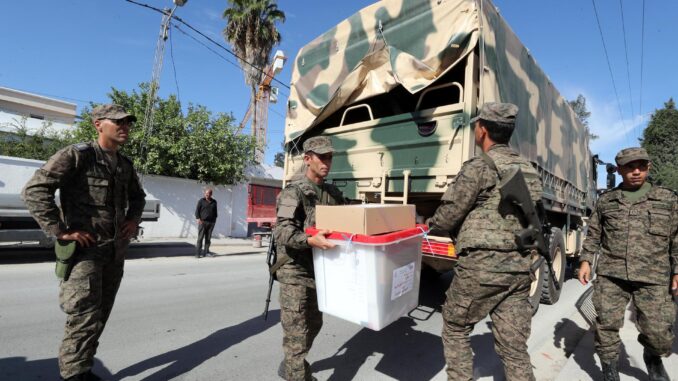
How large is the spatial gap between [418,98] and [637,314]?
293cm

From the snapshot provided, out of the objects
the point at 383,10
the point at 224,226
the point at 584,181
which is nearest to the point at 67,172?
the point at 383,10

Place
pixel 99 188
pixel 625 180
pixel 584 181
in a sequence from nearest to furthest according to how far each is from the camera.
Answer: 1. pixel 99 188
2. pixel 625 180
3. pixel 584 181

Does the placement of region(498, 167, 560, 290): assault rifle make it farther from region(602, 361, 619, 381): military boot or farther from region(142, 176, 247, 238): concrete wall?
region(142, 176, 247, 238): concrete wall

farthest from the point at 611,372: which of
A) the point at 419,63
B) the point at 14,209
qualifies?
the point at 14,209

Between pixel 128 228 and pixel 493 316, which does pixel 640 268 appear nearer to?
pixel 493 316

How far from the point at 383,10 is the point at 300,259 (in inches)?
121

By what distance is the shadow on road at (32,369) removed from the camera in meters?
2.52

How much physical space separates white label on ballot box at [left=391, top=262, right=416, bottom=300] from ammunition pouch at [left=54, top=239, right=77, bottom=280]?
1926 millimetres

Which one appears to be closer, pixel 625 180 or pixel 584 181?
pixel 625 180

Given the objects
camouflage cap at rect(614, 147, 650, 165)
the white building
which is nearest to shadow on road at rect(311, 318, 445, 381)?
camouflage cap at rect(614, 147, 650, 165)

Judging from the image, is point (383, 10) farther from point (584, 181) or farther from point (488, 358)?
point (584, 181)

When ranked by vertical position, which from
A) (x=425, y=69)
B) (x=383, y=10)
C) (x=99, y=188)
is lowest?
(x=99, y=188)

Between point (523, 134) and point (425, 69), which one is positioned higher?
point (425, 69)

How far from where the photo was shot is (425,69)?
3.59 m
